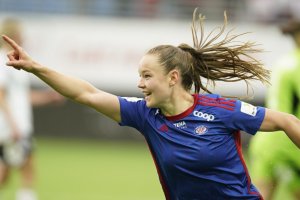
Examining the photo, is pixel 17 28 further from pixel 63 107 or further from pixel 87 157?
pixel 63 107

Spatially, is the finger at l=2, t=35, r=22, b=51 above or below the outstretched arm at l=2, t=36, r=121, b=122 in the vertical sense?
above

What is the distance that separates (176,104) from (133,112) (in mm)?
295

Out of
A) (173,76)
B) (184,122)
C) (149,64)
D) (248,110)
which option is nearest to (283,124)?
(248,110)

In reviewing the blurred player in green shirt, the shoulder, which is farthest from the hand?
the blurred player in green shirt

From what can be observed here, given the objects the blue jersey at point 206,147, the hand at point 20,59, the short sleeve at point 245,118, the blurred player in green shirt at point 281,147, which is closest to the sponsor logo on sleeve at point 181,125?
the blue jersey at point 206,147

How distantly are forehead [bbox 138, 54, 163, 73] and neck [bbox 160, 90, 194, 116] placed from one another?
0.74 ft

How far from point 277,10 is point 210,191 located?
489 inches

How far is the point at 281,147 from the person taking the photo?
8477 millimetres

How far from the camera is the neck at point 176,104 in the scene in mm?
5988

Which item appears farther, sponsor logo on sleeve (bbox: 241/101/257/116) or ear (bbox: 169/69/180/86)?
ear (bbox: 169/69/180/86)

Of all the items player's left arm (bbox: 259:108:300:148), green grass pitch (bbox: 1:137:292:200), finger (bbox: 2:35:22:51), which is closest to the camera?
finger (bbox: 2:35:22:51)

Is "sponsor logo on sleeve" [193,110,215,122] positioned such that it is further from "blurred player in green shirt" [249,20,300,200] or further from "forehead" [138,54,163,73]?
"blurred player in green shirt" [249,20,300,200]

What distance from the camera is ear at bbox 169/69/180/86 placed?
6.00m

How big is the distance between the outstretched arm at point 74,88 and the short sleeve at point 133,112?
35 millimetres
